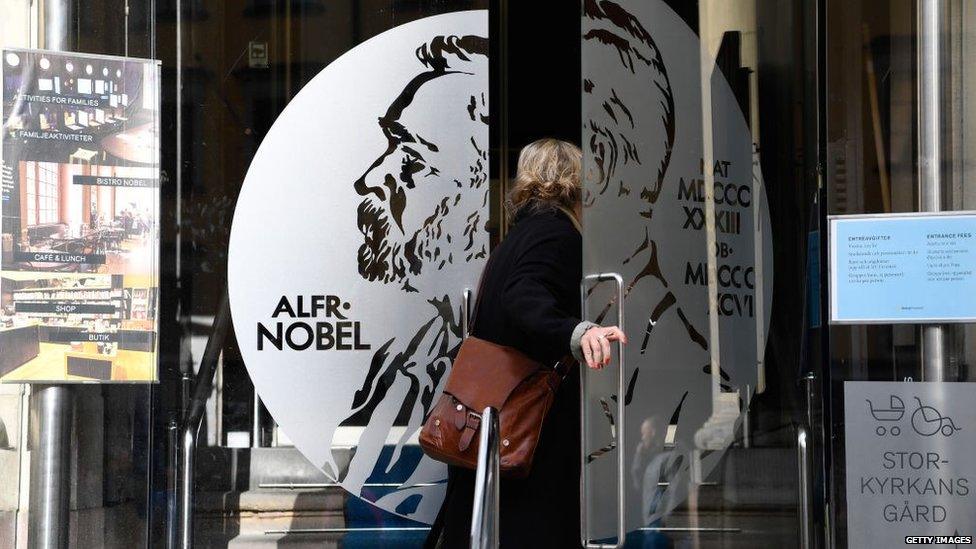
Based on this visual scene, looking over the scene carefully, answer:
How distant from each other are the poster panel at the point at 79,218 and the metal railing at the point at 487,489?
1.30 m

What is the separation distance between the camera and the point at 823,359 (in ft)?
13.2

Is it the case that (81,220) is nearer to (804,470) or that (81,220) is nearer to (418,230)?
(418,230)

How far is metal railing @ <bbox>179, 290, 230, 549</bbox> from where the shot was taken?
174 inches

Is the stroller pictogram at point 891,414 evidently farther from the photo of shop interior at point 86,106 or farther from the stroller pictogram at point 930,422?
the photo of shop interior at point 86,106

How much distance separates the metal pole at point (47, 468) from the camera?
4.44 meters

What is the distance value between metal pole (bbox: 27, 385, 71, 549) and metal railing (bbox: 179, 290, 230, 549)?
370 mm

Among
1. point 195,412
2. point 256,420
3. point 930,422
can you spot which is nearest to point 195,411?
point 195,412

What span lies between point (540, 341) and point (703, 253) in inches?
24.3

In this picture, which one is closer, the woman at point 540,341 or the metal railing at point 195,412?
the woman at point 540,341

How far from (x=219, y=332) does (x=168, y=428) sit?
0.34 metres

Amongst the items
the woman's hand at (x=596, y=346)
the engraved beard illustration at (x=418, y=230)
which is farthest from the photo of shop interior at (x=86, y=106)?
the woman's hand at (x=596, y=346)

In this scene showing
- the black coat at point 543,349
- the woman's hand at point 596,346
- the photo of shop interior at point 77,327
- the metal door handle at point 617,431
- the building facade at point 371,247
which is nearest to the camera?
the woman's hand at point 596,346

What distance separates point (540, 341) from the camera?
3.71 meters

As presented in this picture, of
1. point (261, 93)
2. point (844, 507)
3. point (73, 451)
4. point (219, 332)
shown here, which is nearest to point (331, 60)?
point (261, 93)
